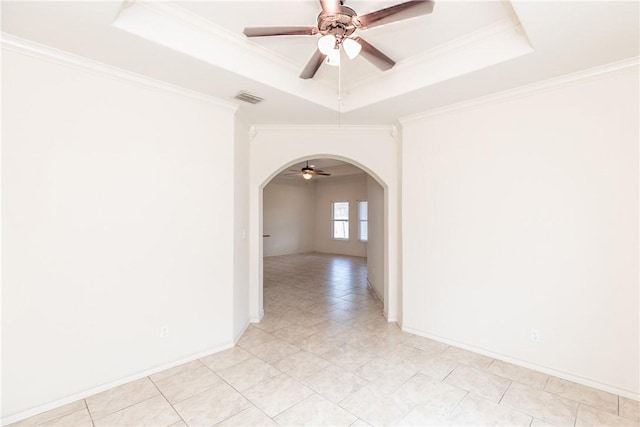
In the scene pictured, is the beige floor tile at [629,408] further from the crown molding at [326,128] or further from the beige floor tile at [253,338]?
the crown molding at [326,128]

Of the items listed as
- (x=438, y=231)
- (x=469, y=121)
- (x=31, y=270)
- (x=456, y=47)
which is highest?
(x=456, y=47)

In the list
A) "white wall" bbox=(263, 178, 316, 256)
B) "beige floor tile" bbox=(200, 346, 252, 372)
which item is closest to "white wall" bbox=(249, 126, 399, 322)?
→ "beige floor tile" bbox=(200, 346, 252, 372)

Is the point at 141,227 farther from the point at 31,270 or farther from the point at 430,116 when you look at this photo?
the point at 430,116

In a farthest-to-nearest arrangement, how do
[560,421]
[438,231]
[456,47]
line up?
1. [438,231]
2. [456,47]
3. [560,421]

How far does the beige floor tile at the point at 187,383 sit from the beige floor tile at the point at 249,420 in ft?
1.64

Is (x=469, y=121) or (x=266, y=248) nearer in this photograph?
(x=469, y=121)

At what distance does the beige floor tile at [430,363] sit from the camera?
2732 mm

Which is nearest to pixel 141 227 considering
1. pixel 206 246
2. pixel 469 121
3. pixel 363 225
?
pixel 206 246

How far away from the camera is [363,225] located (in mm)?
10461

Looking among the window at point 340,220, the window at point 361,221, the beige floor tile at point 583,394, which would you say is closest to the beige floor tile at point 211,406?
the beige floor tile at point 583,394

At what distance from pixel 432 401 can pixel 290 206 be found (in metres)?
9.01

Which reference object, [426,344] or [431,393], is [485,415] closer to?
[431,393]

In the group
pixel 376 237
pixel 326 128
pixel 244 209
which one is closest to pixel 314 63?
pixel 326 128

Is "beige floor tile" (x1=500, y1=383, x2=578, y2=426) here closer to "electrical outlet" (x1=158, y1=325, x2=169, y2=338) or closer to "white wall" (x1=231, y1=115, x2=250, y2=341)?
"white wall" (x1=231, y1=115, x2=250, y2=341)
